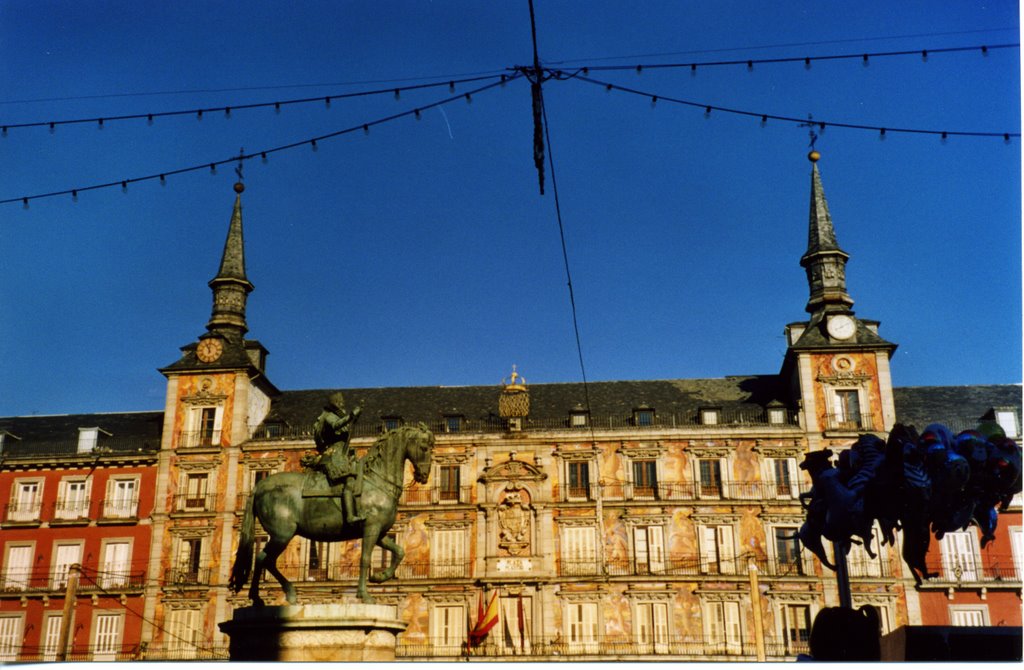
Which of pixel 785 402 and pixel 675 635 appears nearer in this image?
pixel 675 635

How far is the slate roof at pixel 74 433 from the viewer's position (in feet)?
136

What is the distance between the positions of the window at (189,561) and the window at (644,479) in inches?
671

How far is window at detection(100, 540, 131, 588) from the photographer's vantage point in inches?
1524

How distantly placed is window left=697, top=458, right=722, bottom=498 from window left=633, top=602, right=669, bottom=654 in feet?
15.1

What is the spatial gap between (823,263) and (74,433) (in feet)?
108

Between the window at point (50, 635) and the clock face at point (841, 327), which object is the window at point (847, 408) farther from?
the window at point (50, 635)

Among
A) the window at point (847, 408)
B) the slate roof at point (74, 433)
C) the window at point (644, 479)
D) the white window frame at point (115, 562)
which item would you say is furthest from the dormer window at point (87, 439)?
the window at point (847, 408)

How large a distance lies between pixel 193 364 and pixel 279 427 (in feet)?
14.8

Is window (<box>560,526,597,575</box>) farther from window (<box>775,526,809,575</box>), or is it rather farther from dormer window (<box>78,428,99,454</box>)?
dormer window (<box>78,428,99,454</box>)

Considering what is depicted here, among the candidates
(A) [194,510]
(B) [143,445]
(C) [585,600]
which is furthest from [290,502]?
(B) [143,445]

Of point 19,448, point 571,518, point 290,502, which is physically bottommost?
point 290,502

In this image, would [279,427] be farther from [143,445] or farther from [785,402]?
[785,402]

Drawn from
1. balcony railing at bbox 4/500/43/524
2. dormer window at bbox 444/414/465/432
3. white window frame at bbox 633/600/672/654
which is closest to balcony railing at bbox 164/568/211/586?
balcony railing at bbox 4/500/43/524

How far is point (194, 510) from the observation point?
39562 mm
